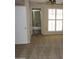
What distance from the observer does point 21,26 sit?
827 cm

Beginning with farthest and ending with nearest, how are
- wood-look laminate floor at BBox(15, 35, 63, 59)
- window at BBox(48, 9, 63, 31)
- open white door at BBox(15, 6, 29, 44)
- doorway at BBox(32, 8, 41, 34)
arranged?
1. doorway at BBox(32, 8, 41, 34)
2. window at BBox(48, 9, 63, 31)
3. open white door at BBox(15, 6, 29, 44)
4. wood-look laminate floor at BBox(15, 35, 63, 59)

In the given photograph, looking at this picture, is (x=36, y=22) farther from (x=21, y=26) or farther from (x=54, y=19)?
(x=21, y=26)

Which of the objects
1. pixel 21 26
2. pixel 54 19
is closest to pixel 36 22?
pixel 54 19

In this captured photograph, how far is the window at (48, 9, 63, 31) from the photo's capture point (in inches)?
518

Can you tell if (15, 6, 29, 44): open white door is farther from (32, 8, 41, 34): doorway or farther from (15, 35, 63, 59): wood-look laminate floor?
(32, 8, 41, 34): doorway

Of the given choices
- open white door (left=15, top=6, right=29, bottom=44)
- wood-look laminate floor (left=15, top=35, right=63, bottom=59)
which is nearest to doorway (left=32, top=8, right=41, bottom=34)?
open white door (left=15, top=6, right=29, bottom=44)

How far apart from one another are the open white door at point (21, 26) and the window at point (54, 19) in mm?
5174

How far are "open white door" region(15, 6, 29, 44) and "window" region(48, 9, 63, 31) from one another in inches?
204

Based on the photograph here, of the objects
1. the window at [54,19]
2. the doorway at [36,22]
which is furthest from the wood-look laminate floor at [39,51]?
the doorway at [36,22]

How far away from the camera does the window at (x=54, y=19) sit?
518 inches

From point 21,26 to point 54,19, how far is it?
18.3 ft
